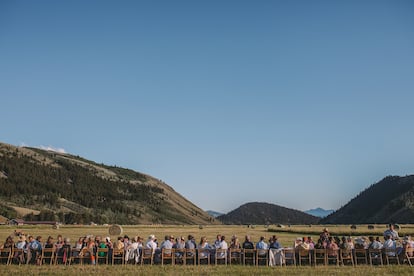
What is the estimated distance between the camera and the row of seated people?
19.7 meters

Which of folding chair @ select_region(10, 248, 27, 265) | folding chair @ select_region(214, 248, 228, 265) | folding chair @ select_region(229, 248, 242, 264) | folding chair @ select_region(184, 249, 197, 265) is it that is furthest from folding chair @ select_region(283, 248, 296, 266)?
folding chair @ select_region(10, 248, 27, 265)

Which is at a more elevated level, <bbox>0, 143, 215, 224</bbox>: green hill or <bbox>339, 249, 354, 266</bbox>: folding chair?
<bbox>0, 143, 215, 224</bbox>: green hill

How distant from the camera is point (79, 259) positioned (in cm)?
2017

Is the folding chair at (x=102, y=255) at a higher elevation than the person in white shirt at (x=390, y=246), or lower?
lower

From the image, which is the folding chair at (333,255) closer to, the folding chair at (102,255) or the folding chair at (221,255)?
the folding chair at (221,255)

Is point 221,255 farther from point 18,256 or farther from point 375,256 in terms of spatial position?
point 18,256

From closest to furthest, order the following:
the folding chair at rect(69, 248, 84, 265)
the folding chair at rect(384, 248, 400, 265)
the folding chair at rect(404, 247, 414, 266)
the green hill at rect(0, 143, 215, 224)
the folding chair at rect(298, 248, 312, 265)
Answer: the folding chair at rect(404, 247, 414, 266), the folding chair at rect(298, 248, 312, 265), the folding chair at rect(384, 248, 400, 265), the folding chair at rect(69, 248, 84, 265), the green hill at rect(0, 143, 215, 224)

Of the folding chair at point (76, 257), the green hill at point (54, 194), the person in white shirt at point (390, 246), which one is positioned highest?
the green hill at point (54, 194)

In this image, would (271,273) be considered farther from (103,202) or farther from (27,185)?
(103,202)

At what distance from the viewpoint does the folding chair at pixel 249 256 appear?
774 inches

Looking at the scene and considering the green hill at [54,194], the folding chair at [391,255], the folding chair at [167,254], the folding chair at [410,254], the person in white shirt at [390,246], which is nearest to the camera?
the folding chair at [410,254]

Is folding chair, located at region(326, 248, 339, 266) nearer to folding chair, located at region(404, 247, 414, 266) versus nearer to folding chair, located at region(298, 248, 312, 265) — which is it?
folding chair, located at region(298, 248, 312, 265)

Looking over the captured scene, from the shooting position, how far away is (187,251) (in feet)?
65.8

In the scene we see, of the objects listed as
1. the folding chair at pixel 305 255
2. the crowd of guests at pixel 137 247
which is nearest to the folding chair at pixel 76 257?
the crowd of guests at pixel 137 247
